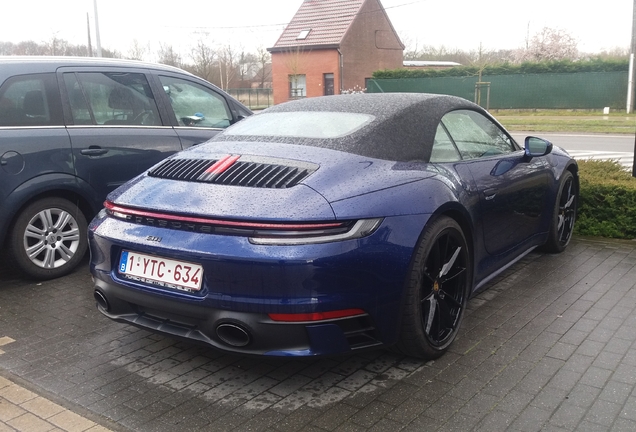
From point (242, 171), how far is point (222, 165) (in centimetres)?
18

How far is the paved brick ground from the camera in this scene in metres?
2.88

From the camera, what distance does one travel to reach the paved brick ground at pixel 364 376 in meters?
2.88

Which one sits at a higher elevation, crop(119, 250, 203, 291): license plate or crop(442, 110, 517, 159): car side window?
crop(442, 110, 517, 159): car side window

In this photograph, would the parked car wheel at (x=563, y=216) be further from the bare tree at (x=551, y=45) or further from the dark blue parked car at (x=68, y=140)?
the bare tree at (x=551, y=45)

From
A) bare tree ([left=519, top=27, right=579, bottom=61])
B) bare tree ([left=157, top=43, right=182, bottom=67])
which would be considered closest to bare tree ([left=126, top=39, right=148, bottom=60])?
bare tree ([left=157, top=43, right=182, bottom=67])

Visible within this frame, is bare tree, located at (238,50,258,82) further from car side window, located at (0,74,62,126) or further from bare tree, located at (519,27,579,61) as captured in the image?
car side window, located at (0,74,62,126)

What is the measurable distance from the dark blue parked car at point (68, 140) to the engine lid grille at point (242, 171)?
181cm

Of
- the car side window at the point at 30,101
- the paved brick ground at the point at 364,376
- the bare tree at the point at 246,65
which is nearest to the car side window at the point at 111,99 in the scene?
the car side window at the point at 30,101

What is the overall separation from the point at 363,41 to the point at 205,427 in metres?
44.0

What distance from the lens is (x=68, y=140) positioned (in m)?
5.11

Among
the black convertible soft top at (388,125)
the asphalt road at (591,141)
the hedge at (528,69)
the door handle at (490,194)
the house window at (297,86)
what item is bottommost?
the asphalt road at (591,141)

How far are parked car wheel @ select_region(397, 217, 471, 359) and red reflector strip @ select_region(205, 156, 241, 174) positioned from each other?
1114mm

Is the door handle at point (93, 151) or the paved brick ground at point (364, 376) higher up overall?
the door handle at point (93, 151)

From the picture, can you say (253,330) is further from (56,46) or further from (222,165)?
(56,46)
